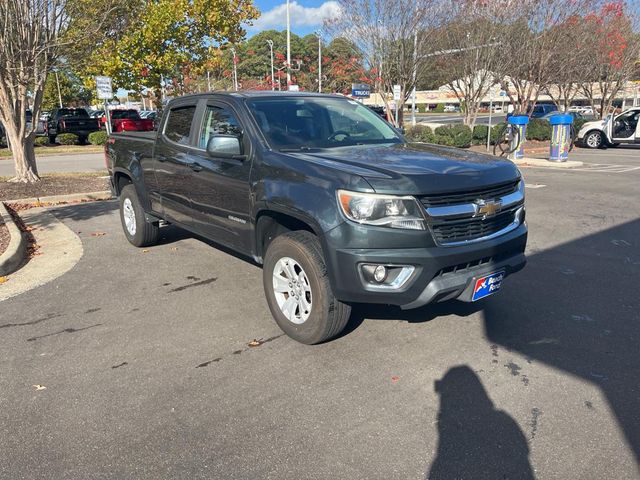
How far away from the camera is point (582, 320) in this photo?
13.8 feet

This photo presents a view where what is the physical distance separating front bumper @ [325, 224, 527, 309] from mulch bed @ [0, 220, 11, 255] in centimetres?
470

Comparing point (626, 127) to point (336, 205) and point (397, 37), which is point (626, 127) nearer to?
point (397, 37)

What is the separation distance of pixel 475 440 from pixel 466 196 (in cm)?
155

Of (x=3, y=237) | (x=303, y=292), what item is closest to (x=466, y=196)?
(x=303, y=292)

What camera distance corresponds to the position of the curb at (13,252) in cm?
558

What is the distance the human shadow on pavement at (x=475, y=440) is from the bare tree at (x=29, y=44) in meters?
10.3

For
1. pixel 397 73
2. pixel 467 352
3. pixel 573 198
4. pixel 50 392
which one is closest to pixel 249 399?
pixel 50 392

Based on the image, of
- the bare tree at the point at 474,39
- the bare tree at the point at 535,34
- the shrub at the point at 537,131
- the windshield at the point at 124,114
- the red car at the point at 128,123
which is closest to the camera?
the bare tree at the point at 535,34

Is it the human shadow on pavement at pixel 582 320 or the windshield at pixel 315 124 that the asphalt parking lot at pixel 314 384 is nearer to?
the human shadow on pavement at pixel 582 320

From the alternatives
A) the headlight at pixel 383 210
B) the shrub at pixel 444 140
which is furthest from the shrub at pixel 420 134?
the headlight at pixel 383 210

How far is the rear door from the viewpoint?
16.3 ft

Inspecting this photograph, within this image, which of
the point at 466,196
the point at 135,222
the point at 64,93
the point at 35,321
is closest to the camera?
→ the point at 466,196

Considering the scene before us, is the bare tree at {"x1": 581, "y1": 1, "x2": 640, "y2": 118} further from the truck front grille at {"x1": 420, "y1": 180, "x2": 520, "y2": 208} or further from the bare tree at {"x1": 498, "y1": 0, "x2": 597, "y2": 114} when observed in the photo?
the truck front grille at {"x1": 420, "y1": 180, "x2": 520, "y2": 208}

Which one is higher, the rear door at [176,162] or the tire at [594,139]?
the rear door at [176,162]
